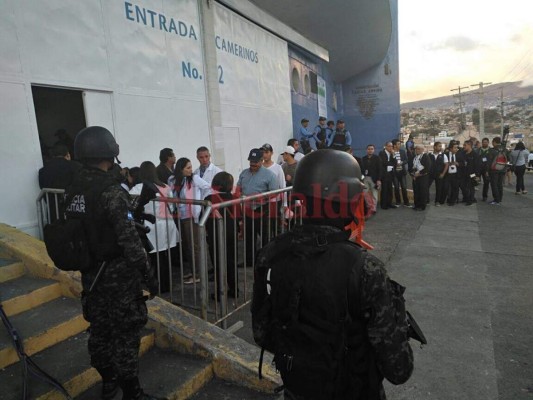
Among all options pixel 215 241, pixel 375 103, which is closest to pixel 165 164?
pixel 215 241

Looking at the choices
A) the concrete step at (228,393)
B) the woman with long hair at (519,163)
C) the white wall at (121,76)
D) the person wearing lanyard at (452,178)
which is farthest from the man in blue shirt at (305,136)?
the concrete step at (228,393)

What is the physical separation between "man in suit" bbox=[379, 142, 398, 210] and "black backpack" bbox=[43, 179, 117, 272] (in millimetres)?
9309

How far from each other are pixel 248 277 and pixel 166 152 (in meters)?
2.15

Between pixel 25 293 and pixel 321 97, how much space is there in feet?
53.1

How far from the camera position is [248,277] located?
17.2 feet

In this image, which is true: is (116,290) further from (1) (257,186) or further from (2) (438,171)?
(2) (438,171)

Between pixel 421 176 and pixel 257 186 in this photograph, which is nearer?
pixel 257 186

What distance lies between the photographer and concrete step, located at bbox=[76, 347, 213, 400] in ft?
8.92

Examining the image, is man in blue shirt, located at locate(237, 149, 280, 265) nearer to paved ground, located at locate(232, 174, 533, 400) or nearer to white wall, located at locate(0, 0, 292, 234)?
paved ground, located at locate(232, 174, 533, 400)

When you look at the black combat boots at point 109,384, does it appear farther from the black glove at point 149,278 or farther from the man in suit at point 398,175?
the man in suit at point 398,175

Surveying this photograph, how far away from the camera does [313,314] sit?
57.8 inches

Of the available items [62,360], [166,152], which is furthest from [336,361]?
[166,152]

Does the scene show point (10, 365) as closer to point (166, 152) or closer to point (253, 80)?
point (166, 152)

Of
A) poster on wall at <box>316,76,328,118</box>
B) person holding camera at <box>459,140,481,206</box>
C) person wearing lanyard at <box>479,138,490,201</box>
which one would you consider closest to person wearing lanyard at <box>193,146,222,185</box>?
person holding camera at <box>459,140,481,206</box>
